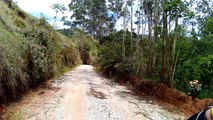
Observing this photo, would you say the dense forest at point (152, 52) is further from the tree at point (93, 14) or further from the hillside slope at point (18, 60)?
the tree at point (93, 14)

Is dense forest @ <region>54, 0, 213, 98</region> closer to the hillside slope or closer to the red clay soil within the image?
the red clay soil

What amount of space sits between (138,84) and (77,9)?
70.3ft

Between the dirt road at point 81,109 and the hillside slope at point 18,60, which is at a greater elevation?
the hillside slope at point 18,60

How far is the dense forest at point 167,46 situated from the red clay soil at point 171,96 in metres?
0.48

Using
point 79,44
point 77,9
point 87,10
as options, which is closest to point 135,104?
point 87,10

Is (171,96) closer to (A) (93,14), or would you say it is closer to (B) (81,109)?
(B) (81,109)

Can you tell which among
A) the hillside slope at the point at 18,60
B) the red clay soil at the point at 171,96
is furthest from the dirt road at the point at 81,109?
the red clay soil at the point at 171,96

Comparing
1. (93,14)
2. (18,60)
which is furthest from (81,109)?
(93,14)

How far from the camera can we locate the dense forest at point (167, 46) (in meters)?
10.8

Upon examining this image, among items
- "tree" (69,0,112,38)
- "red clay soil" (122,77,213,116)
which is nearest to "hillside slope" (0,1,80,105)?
"red clay soil" (122,77,213,116)

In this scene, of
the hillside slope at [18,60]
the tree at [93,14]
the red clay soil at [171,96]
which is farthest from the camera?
the tree at [93,14]

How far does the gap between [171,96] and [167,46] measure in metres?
2.50

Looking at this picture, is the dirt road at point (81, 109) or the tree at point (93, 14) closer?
the dirt road at point (81, 109)

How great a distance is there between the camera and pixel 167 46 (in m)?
12.1
